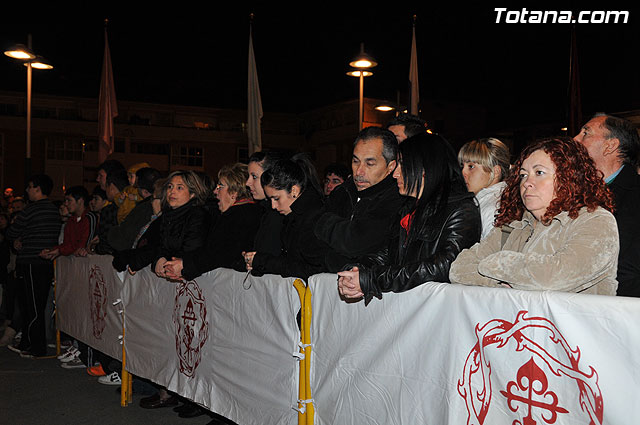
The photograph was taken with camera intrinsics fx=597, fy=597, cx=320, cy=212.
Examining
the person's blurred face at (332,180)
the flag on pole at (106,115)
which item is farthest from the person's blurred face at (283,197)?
the flag on pole at (106,115)

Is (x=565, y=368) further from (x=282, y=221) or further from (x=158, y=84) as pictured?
(x=158, y=84)

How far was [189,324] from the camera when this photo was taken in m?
4.88

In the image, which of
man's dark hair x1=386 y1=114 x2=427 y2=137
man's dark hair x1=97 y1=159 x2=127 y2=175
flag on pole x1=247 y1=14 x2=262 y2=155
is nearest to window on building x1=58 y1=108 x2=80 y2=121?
flag on pole x1=247 y1=14 x2=262 y2=155

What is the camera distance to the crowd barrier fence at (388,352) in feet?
7.23

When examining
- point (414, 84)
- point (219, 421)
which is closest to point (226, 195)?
point (219, 421)

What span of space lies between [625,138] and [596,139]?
0.16 m

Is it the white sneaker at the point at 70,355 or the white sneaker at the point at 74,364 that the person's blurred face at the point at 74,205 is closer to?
the white sneaker at the point at 70,355

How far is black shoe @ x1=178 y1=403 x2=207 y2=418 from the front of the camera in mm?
5516

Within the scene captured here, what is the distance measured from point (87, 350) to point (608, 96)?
67.8ft

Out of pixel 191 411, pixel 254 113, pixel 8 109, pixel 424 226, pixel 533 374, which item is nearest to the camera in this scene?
pixel 533 374

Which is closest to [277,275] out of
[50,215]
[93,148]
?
[50,215]

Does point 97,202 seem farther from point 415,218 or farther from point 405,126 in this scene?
point 415,218

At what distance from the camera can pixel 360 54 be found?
41.5 ft

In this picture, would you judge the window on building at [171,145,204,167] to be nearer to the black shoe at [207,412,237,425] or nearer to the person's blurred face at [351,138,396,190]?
the black shoe at [207,412,237,425]
